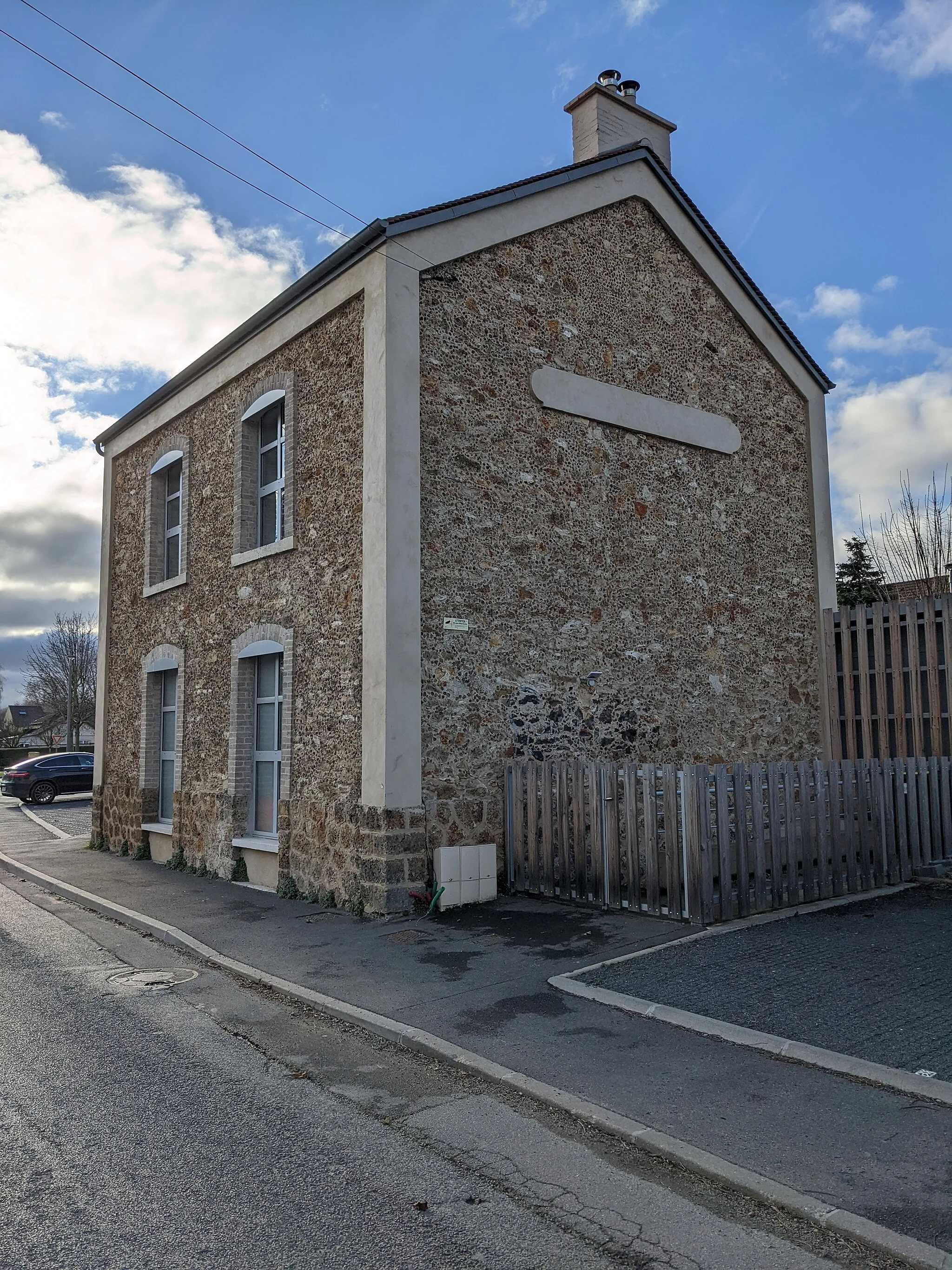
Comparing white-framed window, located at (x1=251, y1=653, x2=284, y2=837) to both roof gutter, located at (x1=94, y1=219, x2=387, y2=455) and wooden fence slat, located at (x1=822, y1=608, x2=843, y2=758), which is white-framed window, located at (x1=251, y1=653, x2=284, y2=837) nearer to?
roof gutter, located at (x1=94, y1=219, x2=387, y2=455)

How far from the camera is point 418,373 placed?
10.1 m

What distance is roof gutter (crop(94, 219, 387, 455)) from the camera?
33.2ft

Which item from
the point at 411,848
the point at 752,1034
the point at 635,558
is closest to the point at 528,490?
the point at 635,558

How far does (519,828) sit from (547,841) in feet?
1.60

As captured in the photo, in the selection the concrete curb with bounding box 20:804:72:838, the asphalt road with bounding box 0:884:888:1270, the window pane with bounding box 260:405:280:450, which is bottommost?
the concrete curb with bounding box 20:804:72:838

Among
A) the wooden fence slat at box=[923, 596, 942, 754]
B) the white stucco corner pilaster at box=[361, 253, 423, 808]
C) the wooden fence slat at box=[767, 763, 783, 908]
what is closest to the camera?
the wooden fence slat at box=[767, 763, 783, 908]

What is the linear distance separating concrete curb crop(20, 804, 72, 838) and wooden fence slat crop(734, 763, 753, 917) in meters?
14.3

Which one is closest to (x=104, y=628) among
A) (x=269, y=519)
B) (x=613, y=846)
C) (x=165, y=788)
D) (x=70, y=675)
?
(x=165, y=788)

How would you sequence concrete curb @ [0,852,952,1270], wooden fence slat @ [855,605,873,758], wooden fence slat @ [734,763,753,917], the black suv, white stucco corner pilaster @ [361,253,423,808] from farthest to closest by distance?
the black suv, wooden fence slat @ [855,605,873,758], white stucco corner pilaster @ [361,253,423,808], wooden fence slat @ [734,763,753,917], concrete curb @ [0,852,952,1270]

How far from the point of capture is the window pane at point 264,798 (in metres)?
11.8

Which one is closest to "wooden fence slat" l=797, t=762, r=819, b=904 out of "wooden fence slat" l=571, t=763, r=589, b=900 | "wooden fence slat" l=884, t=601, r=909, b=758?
"wooden fence slat" l=571, t=763, r=589, b=900

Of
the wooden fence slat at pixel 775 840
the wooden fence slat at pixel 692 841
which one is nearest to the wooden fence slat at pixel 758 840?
the wooden fence slat at pixel 775 840

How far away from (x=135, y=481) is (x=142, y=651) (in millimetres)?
2960

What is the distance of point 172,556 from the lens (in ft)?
50.5
